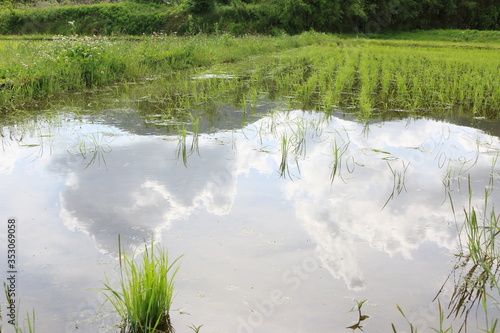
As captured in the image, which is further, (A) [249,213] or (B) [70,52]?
(B) [70,52]

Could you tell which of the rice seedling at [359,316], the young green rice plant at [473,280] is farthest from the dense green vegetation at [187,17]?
the rice seedling at [359,316]

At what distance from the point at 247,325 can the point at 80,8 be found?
92.8 ft

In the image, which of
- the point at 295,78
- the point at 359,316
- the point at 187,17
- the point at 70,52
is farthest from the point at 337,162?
the point at 187,17

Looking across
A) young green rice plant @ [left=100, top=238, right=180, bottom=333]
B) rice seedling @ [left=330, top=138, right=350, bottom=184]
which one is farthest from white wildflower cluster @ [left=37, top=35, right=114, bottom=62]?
young green rice plant @ [left=100, top=238, right=180, bottom=333]

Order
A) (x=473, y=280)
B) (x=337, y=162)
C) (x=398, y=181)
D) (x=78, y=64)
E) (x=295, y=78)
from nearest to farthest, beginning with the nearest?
1. (x=473, y=280)
2. (x=398, y=181)
3. (x=337, y=162)
4. (x=78, y=64)
5. (x=295, y=78)

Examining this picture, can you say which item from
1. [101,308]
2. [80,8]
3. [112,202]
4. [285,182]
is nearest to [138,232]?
[112,202]

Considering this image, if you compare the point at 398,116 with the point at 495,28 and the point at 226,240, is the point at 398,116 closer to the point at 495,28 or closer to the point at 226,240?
the point at 226,240

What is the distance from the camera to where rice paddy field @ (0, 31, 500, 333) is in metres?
1.88

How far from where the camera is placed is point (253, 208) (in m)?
2.87

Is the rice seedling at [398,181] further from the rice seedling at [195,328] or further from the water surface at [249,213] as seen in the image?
the rice seedling at [195,328]

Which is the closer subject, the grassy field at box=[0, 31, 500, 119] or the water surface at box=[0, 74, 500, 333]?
the water surface at box=[0, 74, 500, 333]

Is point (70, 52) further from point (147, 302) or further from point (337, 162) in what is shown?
point (147, 302)

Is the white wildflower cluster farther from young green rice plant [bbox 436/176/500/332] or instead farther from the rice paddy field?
young green rice plant [bbox 436/176/500/332]

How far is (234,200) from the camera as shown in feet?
9.81
